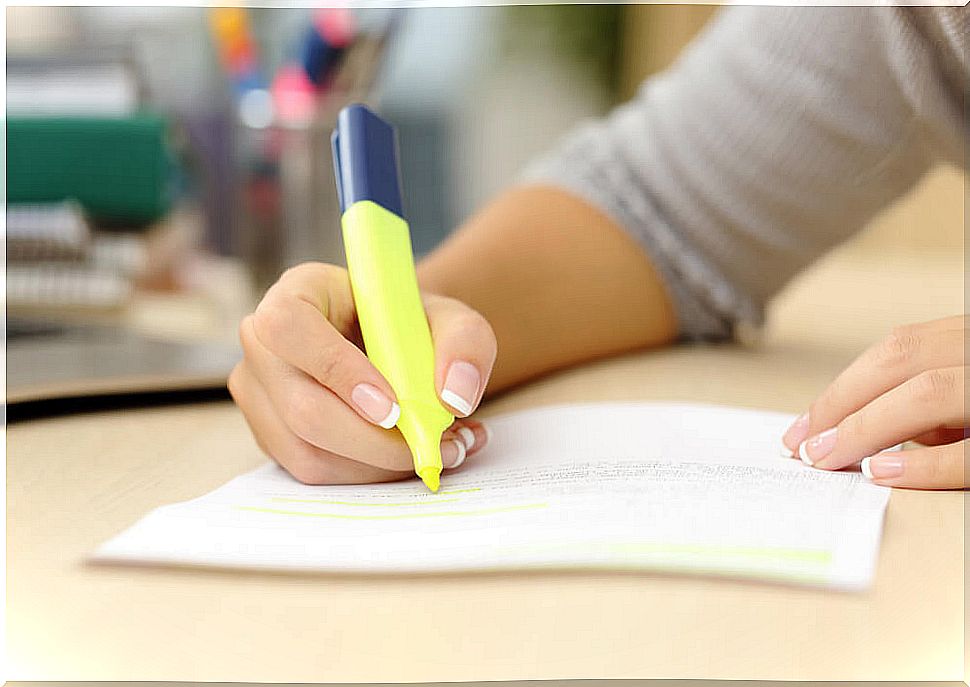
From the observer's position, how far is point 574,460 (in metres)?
0.33

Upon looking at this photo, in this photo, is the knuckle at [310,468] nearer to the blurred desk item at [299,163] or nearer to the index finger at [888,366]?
the index finger at [888,366]

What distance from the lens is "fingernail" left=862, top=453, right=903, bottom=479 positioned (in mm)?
307

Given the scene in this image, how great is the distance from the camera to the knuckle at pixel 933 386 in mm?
314

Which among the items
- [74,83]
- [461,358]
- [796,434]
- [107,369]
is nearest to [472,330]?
[461,358]

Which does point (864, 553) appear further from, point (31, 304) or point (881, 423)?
point (31, 304)

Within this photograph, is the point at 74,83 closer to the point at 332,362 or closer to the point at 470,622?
the point at 332,362

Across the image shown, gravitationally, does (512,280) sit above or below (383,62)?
below

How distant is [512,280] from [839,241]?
7.7 inches

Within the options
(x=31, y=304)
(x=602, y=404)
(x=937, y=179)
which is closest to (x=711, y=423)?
(x=602, y=404)

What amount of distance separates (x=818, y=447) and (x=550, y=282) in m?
0.24

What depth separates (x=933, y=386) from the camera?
12.4 inches

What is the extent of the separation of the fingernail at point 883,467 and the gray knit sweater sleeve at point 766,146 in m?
0.23

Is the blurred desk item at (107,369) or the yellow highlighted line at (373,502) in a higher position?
the blurred desk item at (107,369)

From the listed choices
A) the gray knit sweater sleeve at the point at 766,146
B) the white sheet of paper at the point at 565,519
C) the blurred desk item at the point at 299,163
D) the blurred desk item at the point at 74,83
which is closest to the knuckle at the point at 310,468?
the white sheet of paper at the point at 565,519
